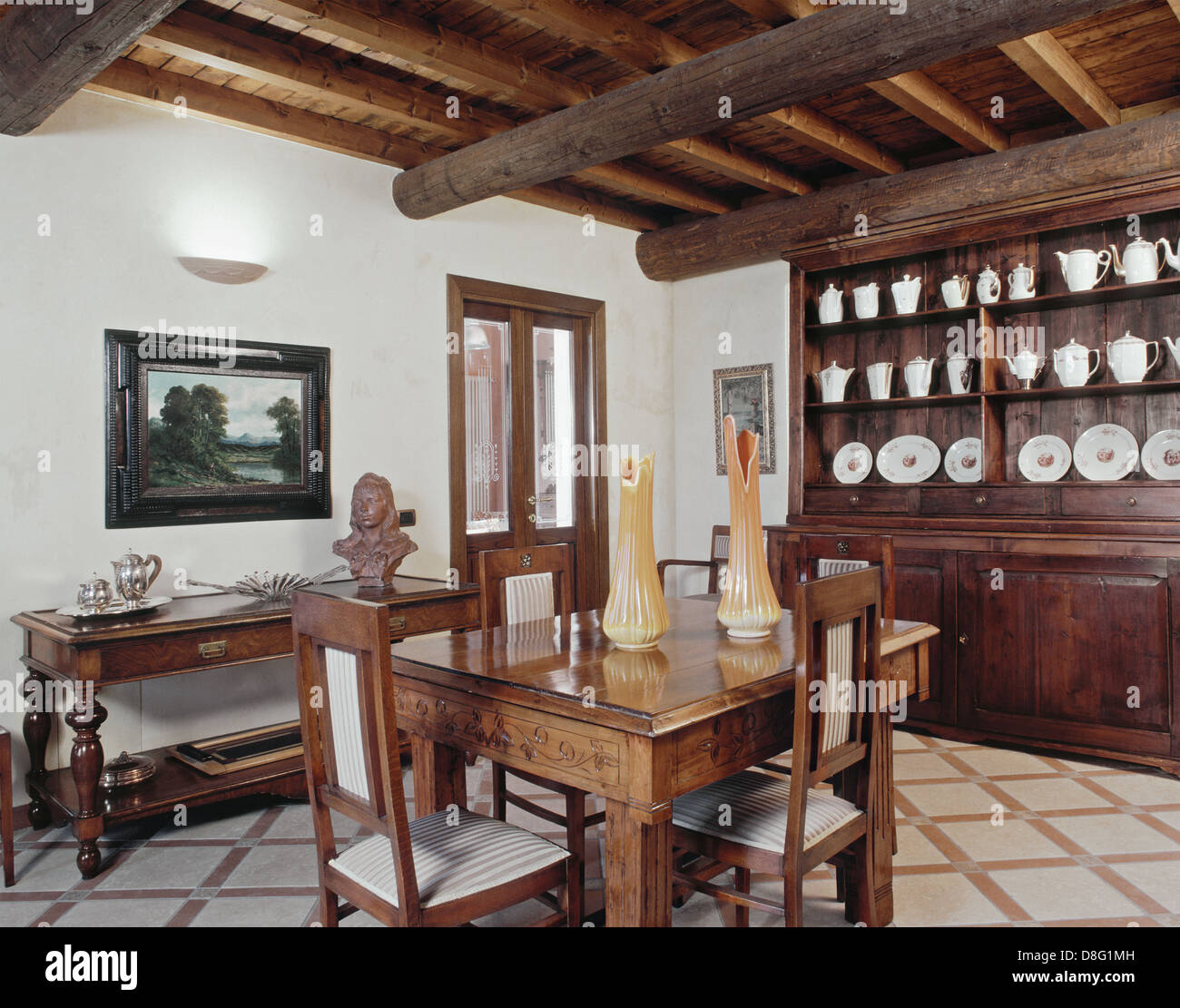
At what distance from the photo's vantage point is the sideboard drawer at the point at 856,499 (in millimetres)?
4652

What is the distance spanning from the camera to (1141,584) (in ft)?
12.5

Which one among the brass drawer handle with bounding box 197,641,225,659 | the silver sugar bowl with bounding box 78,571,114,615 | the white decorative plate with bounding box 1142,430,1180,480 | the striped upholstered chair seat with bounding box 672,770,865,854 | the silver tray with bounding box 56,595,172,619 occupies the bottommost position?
the striped upholstered chair seat with bounding box 672,770,865,854

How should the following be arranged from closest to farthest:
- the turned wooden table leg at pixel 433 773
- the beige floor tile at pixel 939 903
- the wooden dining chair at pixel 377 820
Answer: the wooden dining chair at pixel 377 820 → the turned wooden table leg at pixel 433 773 → the beige floor tile at pixel 939 903

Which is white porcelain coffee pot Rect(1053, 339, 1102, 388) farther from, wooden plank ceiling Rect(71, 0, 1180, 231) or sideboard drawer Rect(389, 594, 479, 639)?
sideboard drawer Rect(389, 594, 479, 639)

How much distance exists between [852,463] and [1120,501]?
1.43m

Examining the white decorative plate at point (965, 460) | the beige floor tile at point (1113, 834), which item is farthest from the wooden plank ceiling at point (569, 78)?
the beige floor tile at point (1113, 834)

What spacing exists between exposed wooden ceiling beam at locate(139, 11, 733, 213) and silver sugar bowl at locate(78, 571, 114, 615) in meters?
1.96

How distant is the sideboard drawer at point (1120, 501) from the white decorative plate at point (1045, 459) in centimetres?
25

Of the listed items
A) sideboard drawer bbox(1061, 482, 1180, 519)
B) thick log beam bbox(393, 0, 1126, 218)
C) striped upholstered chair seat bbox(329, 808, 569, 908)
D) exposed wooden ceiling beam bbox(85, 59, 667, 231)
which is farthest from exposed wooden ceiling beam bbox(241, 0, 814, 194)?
striped upholstered chair seat bbox(329, 808, 569, 908)

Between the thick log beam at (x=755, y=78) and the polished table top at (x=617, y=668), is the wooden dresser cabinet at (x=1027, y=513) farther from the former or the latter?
the thick log beam at (x=755, y=78)

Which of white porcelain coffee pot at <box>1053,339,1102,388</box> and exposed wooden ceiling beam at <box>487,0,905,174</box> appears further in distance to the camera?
white porcelain coffee pot at <box>1053,339,1102,388</box>

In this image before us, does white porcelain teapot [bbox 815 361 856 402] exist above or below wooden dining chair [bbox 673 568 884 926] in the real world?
above

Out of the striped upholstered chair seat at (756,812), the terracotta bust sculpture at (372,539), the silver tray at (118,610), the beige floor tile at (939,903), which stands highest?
the terracotta bust sculpture at (372,539)

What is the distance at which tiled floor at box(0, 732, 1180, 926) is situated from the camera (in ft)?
8.59
